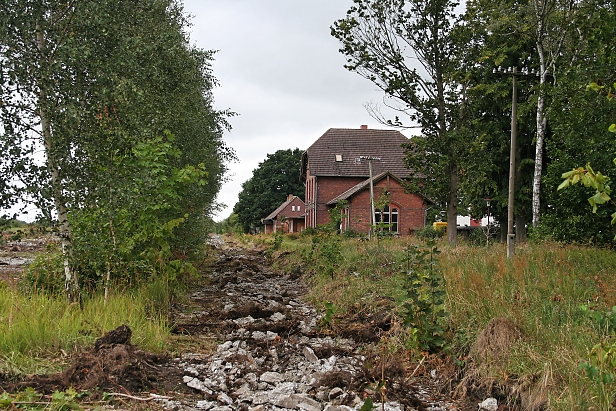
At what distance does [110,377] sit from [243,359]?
2028mm

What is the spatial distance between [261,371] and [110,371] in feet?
6.12

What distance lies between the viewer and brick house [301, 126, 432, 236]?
1565 inches

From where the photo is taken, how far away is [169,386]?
18.1 ft

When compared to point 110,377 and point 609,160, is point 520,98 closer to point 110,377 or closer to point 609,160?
point 609,160

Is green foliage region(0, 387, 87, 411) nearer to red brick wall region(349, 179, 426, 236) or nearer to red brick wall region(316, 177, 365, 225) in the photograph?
red brick wall region(349, 179, 426, 236)

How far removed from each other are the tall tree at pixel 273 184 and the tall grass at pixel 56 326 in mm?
73087

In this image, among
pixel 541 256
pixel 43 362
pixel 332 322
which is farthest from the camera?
pixel 541 256

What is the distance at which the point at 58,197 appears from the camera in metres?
7.85

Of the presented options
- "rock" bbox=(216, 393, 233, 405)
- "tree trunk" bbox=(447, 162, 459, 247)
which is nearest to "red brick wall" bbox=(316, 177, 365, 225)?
"tree trunk" bbox=(447, 162, 459, 247)

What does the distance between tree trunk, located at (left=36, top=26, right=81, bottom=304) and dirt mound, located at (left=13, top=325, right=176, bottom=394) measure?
2.25 m

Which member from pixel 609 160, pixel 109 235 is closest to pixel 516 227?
pixel 609 160

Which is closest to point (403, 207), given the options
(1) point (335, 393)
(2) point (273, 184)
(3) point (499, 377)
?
(3) point (499, 377)

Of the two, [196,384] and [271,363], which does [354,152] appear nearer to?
[271,363]

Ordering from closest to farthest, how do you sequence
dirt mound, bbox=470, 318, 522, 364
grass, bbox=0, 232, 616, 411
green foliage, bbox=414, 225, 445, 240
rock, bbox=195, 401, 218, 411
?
rock, bbox=195, 401, 218, 411
grass, bbox=0, 232, 616, 411
dirt mound, bbox=470, 318, 522, 364
green foliage, bbox=414, 225, 445, 240
